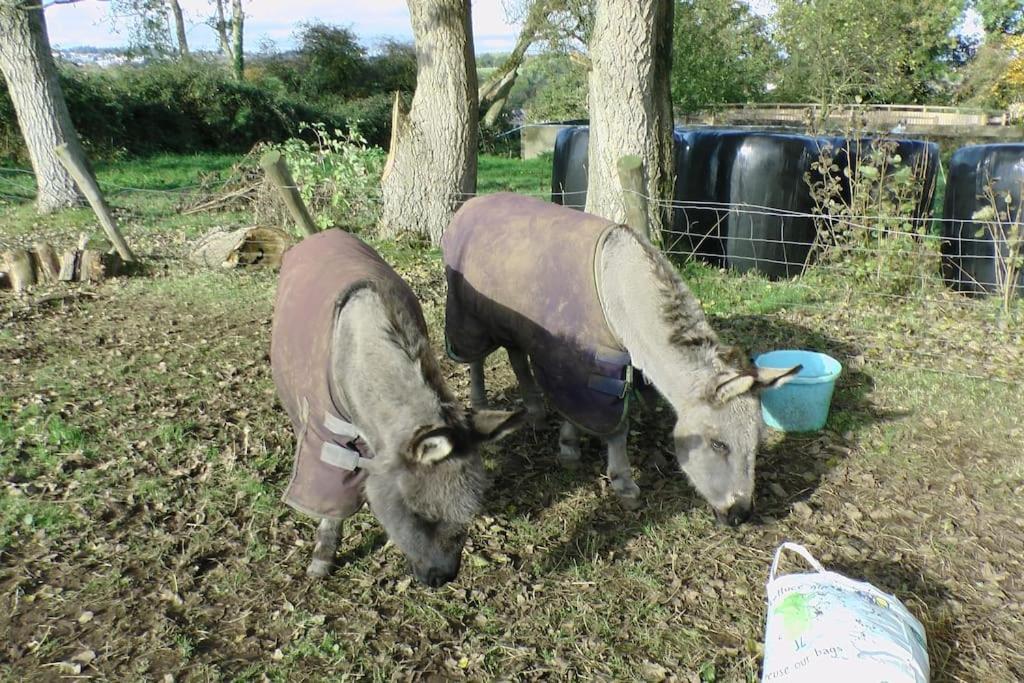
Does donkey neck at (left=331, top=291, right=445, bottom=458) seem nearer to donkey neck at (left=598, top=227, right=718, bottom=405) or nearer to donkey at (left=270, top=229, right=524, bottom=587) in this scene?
donkey at (left=270, top=229, right=524, bottom=587)

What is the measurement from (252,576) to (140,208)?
10.2 m

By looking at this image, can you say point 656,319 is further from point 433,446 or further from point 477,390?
point 477,390

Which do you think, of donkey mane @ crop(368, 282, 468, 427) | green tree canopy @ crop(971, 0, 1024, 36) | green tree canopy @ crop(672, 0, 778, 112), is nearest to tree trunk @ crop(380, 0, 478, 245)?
donkey mane @ crop(368, 282, 468, 427)

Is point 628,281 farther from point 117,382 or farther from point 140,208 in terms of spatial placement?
point 140,208

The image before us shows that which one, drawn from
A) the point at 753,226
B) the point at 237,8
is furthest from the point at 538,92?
the point at 753,226

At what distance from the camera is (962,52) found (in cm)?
4144

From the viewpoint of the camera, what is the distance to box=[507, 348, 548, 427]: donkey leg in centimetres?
514

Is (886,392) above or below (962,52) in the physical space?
below

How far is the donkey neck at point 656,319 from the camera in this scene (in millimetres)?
3648

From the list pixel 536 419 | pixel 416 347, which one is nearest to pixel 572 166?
pixel 536 419

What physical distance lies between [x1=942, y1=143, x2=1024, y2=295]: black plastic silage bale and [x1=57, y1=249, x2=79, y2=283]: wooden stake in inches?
355

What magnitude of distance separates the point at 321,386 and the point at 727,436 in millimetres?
2028

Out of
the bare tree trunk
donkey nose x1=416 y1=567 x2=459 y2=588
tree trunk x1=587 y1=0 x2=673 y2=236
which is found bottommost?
donkey nose x1=416 y1=567 x2=459 y2=588

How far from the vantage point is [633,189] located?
6.10 m
